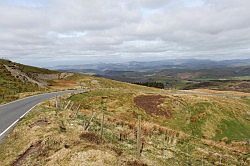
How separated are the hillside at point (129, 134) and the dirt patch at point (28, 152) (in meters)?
0.02

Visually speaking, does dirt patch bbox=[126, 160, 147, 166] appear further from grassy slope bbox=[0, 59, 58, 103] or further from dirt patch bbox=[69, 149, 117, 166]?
grassy slope bbox=[0, 59, 58, 103]

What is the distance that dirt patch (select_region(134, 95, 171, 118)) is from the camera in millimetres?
60125

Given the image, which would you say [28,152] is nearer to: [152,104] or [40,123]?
[40,123]

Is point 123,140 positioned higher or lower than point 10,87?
higher

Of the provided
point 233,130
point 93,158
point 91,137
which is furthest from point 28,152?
point 233,130

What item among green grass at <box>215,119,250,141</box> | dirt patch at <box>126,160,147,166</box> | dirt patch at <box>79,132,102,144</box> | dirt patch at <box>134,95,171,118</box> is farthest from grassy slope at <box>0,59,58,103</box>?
dirt patch at <box>126,160,147,166</box>

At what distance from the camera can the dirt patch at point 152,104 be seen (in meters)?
60.1

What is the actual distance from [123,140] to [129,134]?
2.78 meters

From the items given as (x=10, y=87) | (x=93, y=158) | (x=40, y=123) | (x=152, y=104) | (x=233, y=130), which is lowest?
(x=233, y=130)

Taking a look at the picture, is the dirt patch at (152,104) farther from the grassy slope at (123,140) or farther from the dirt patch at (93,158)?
the dirt patch at (93,158)

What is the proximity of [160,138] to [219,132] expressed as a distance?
24.6 meters

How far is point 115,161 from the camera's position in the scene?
59.1 ft

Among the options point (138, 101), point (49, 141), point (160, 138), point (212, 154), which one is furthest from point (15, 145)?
point (138, 101)

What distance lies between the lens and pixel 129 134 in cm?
2919
